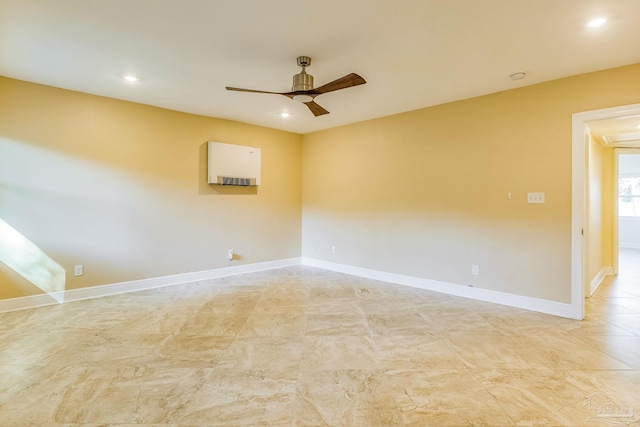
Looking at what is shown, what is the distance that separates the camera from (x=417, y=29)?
2.41 meters

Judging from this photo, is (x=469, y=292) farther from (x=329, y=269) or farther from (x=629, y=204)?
(x=629, y=204)

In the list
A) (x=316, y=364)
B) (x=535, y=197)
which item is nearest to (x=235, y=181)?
(x=316, y=364)

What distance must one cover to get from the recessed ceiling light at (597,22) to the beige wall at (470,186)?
104 cm

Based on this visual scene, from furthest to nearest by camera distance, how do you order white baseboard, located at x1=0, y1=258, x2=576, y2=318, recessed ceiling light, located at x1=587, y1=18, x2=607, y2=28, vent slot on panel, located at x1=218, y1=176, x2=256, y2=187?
vent slot on panel, located at x1=218, y1=176, x2=256, y2=187 < white baseboard, located at x1=0, y1=258, x2=576, y2=318 < recessed ceiling light, located at x1=587, y1=18, x2=607, y2=28

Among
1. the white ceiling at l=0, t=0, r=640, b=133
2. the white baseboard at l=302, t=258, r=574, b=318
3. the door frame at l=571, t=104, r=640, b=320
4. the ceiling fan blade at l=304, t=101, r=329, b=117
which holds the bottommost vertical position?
the white baseboard at l=302, t=258, r=574, b=318

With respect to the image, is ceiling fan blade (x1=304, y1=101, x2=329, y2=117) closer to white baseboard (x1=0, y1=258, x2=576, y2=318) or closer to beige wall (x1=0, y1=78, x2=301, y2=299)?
beige wall (x1=0, y1=78, x2=301, y2=299)

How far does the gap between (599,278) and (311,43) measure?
18.1 feet

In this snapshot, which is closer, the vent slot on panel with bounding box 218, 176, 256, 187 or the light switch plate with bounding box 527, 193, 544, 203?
the light switch plate with bounding box 527, 193, 544, 203

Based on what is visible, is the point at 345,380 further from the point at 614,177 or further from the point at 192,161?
the point at 614,177

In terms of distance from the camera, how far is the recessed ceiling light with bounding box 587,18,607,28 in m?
2.28
